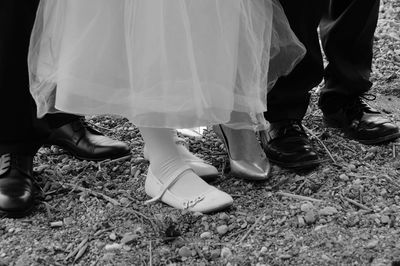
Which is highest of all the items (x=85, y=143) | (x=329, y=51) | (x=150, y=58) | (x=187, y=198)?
(x=150, y=58)

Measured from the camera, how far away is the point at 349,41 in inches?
79.4

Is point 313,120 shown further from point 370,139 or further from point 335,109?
point 370,139

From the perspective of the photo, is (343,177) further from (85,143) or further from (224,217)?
(85,143)

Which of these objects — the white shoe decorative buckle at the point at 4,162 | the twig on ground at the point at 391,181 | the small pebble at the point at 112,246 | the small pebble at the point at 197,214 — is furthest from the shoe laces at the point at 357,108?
the white shoe decorative buckle at the point at 4,162

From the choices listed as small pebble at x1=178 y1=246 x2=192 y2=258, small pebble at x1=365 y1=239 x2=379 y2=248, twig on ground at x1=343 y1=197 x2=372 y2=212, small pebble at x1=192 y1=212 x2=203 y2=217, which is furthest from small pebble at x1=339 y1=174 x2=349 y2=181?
small pebble at x1=178 y1=246 x2=192 y2=258

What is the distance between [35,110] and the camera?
5.61ft

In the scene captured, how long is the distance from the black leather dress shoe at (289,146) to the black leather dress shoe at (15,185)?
71 cm

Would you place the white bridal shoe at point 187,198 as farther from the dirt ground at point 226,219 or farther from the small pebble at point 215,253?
the small pebble at point 215,253

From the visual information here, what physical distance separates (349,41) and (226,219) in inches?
32.2

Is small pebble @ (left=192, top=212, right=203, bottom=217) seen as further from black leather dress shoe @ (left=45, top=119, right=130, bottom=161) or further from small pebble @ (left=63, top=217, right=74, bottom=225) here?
black leather dress shoe @ (left=45, top=119, right=130, bottom=161)

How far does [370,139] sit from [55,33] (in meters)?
1.07

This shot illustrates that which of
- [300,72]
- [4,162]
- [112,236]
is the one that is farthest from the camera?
[300,72]

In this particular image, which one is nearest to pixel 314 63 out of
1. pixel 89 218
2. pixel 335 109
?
pixel 335 109

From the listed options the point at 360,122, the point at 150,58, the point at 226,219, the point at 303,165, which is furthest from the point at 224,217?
the point at 360,122
